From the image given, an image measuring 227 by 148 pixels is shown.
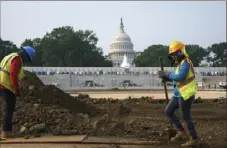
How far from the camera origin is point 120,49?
117 m

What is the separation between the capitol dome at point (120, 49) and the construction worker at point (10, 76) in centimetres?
10832

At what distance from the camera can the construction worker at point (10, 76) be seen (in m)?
6.34

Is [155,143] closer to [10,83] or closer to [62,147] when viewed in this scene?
[62,147]

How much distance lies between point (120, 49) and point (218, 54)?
2880cm

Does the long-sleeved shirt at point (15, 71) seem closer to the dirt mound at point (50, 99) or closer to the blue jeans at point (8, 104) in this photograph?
the blue jeans at point (8, 104)

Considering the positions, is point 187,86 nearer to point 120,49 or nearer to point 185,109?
point 185,109

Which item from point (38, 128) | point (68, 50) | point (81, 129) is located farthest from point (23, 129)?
point (68, 50)

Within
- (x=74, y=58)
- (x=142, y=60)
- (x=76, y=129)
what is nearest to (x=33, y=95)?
(x=76, y=129)

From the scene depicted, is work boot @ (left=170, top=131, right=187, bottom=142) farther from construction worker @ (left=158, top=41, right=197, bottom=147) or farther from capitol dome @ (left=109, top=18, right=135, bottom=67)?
capitol dome @ (left=109, top=18, right=135, bottom=67)

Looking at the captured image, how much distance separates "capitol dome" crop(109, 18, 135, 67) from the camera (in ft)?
384

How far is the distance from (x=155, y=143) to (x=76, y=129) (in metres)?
1.80

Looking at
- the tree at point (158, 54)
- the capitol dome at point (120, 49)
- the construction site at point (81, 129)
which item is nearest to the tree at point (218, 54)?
the tree at point (158, 54)

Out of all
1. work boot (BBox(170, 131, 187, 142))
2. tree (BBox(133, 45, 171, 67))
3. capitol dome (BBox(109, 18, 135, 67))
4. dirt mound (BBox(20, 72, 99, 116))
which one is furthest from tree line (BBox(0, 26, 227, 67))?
work boot (BBox(170, 131, 187, 142))

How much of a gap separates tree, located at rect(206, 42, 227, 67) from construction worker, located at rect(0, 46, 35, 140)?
330ft
